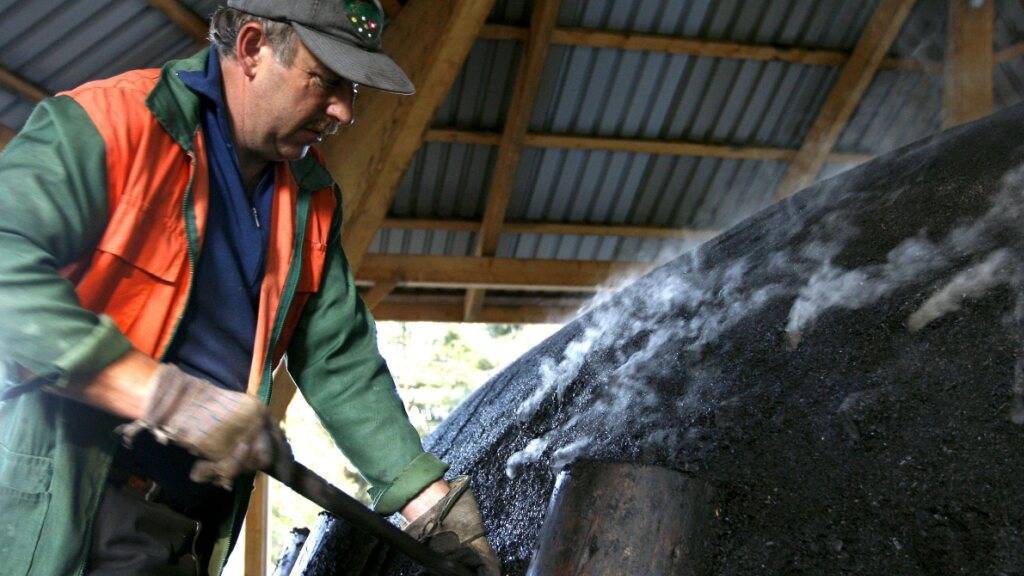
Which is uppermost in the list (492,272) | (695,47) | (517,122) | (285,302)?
(695,47)

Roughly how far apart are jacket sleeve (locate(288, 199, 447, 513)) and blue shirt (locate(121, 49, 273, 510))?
8.4 inches

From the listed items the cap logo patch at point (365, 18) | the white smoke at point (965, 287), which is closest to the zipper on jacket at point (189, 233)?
the cap logo patch at point (365, 18)

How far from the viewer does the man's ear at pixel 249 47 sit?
209 cm

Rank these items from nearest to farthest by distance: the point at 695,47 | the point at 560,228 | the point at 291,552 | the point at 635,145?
the point at 291,552, the point at 695,47, the point at 635,145, the point at 560,228

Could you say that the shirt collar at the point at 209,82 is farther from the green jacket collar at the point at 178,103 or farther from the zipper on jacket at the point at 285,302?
the zipper on jacket at the point at 285,302

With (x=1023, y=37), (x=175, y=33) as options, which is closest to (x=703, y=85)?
(x=1023, y=37)

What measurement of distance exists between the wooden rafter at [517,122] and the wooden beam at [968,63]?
7.17 feet

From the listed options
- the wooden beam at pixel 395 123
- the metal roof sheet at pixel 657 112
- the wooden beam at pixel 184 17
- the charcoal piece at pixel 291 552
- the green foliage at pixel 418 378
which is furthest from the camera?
the green foliage at pixel 418 378

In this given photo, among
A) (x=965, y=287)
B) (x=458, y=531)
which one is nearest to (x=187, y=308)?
(x=458, y=531)

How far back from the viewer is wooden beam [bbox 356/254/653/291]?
778cm

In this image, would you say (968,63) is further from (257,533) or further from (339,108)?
(257,533)

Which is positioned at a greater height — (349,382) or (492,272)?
(492,272)

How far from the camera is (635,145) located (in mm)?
7680

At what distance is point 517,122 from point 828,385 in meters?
5.30
